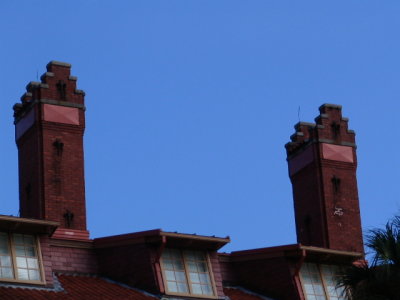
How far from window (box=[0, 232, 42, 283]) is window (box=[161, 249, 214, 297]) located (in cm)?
413

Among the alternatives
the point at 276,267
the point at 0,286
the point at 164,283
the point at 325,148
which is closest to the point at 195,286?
the point at 164,283

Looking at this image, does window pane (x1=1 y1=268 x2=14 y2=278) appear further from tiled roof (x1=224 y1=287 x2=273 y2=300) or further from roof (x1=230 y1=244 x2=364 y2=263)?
roof (x1=230 y1=244 x2=364 y2=263)

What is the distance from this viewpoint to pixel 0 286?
3384cm

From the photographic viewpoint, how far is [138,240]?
1475 inches

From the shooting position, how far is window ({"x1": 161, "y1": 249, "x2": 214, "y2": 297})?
1470 inches

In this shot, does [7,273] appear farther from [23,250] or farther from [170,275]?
[170,275]

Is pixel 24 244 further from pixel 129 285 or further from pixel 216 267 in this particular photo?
pixel 216 267

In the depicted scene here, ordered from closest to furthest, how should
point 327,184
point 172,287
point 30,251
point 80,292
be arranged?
point 80,292 < point 30,251 < point 172,287 < point 327,184

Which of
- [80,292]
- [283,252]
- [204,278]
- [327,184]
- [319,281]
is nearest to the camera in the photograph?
[80,292]

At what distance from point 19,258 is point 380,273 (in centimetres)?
1131

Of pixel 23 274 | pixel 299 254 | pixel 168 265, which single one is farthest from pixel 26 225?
pixel 299 254

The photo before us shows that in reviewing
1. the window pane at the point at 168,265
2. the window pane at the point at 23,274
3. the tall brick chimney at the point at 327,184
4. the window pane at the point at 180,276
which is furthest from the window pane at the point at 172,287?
the tall brick chimney at the point at 327,184

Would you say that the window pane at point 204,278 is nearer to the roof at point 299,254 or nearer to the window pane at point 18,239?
the roof at point 299,254

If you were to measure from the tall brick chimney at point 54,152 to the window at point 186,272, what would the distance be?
3418 millimetres
